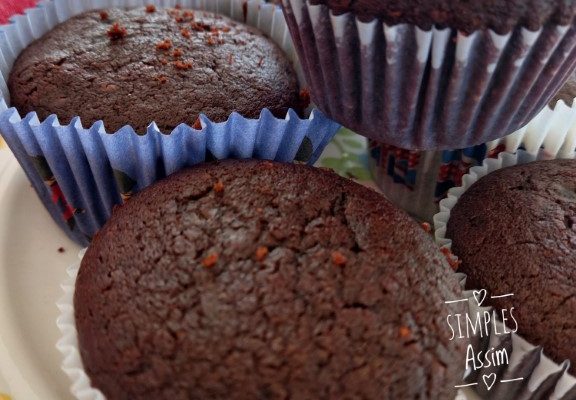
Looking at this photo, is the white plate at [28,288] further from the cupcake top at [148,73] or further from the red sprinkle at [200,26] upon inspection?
the red sprinkle at [200,26]

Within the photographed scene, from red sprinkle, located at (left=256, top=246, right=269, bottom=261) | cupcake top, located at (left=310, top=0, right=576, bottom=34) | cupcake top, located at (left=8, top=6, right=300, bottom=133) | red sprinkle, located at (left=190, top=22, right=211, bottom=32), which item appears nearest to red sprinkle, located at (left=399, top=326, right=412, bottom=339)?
red sprinkle, located at (left=256, top=246, right=269, bottom=261)

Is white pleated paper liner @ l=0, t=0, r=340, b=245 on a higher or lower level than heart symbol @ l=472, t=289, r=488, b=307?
higher

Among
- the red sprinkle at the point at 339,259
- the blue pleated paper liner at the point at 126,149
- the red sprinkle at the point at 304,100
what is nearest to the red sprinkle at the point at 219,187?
the blue pleated paper liner at the point at 126,149

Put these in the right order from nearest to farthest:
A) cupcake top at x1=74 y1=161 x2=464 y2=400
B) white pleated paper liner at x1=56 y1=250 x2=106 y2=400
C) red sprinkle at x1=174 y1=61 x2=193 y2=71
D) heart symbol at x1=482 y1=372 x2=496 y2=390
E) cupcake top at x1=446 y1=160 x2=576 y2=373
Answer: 1. cupcake top at x1=74 y1=161 x2=464 y2=400
2. white pleated paper liner at x1=56 y1=250 x2=106 y2=400
3. cupcake top at x1=446 y1=160 x2=576 y2=373
4. heart symbol at x1=482 y1=372 x2=496 y2=390
5. red sprinkle at x1=174 y1=61 x2=193 y2=71

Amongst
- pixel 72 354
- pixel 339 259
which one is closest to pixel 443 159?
pixel 339 259

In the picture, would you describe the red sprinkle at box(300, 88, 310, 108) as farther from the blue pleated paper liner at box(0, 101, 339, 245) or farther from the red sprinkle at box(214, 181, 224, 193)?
the red sprinkle at box(214, 181, 224, 193)
